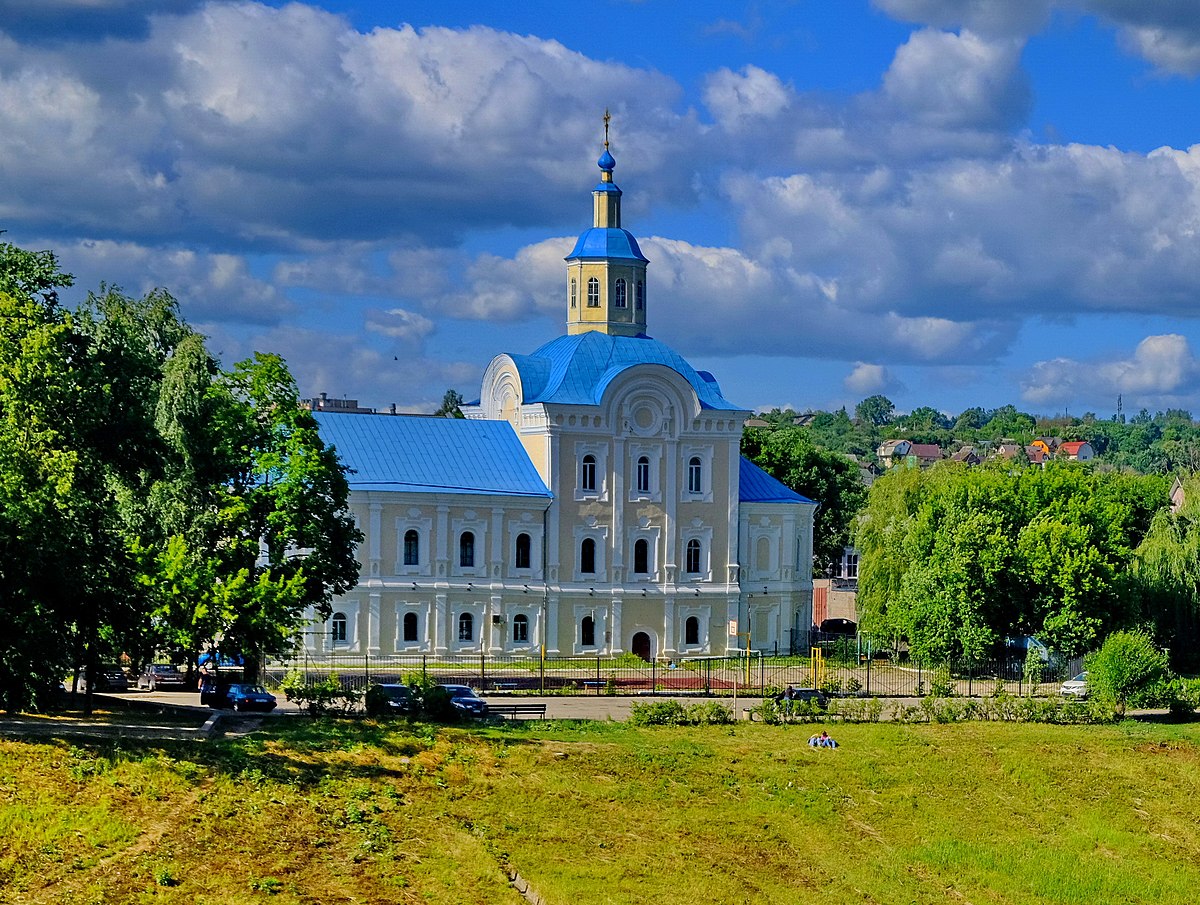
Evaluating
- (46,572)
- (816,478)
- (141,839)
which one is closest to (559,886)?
(141,839)

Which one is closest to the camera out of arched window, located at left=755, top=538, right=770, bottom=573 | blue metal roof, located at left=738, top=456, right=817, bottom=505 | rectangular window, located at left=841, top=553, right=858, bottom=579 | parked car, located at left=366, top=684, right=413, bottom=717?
parked car, located at left=366, top=684, right=413, bottom=717

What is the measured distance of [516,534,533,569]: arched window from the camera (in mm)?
57938

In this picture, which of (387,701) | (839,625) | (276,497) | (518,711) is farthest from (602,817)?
(839,625)

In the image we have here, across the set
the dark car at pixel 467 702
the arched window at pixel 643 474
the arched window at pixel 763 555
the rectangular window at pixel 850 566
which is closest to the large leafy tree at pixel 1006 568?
the arched window at pixel 763 555

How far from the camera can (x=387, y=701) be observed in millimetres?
41000

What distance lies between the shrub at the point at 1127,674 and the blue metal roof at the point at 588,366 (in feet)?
57.0

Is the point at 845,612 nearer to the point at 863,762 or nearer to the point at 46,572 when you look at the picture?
the point at 863,762

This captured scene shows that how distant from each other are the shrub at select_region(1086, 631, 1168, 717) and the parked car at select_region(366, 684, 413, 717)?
19.6 metres

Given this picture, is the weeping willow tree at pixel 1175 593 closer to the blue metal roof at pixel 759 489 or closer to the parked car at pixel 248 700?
the blue metal roof at pixel 759 489

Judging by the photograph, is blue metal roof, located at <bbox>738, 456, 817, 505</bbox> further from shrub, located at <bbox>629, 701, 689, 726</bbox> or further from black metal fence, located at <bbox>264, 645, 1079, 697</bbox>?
shrub, located at <bbox>629, 701, 689, 726</bbox>

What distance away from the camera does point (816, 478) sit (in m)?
76.7

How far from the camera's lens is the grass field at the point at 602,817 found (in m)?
28.7

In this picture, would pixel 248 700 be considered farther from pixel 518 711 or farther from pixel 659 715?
pixel 659 715

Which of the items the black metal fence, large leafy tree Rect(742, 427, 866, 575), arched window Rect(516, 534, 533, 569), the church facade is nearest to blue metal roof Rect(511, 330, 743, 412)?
the church facade
